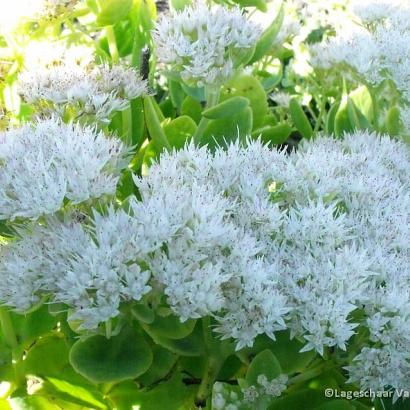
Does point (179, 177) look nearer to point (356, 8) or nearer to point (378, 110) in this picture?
point (378, 110)

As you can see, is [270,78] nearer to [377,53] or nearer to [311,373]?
[377,53]

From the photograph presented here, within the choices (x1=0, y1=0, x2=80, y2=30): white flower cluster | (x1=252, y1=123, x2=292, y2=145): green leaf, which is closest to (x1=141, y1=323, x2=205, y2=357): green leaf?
(x1=252, y1=123, x2=292, y2=145): green leaf

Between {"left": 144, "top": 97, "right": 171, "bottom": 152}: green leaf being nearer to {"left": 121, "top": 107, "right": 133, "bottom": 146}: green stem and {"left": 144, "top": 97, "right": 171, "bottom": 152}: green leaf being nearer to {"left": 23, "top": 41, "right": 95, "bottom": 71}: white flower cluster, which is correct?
{"left": 121, "top": 107, "right": 133, "bottom": 146}: green stem

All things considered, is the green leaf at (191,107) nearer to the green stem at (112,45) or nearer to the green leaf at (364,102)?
the green stem at (112,45)

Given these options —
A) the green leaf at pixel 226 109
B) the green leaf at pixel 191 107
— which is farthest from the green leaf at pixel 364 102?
the green leaf at pixel 226 109

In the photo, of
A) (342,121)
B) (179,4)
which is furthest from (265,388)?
(179,4)

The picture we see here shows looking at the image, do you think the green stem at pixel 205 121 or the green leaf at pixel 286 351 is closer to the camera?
the green leaf at pixel 286 351

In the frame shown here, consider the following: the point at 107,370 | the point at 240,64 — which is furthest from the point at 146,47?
the point at 107,370
